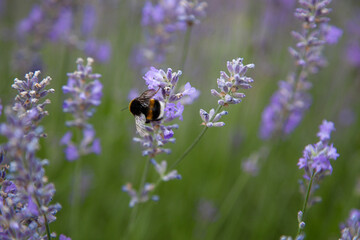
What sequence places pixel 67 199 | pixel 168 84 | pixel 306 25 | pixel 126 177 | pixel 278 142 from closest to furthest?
pixel 168 84 < pixel 306 25 < pixel 278 142 < pixel 67 199 < pixel 126 177

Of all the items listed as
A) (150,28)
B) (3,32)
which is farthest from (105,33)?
(150,28)

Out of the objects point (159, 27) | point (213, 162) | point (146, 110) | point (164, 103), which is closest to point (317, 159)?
point (164, 103)

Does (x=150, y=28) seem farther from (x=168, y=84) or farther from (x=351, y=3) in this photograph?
(x=351, y=3)

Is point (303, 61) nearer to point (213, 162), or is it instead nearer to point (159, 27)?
point (159, 27)

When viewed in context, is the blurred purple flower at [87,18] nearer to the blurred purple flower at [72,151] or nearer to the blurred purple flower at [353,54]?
the blurred purple flower at [72,151]

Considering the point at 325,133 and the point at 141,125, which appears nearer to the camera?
the point at 325,133

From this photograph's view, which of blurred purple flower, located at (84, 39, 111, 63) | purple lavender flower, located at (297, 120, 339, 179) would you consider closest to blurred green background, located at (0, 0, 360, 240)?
blurred purple flower, located at (84, 39, 111, 63)

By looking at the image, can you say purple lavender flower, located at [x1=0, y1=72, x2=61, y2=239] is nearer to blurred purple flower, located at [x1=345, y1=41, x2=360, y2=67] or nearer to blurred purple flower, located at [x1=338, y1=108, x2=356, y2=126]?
blurred purple flower, located at [x1=345, y1=41, x2=360, y2=67]
